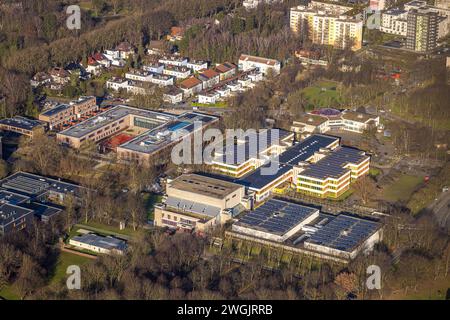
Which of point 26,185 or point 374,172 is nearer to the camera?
point 26,185

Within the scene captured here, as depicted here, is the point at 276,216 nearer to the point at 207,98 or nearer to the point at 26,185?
the point at 26,185

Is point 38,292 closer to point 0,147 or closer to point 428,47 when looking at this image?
point 0,147

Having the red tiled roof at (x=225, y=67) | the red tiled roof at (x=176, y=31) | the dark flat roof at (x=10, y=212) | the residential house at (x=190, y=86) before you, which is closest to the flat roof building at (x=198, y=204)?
the dark flat roof at (x=10, y=212)

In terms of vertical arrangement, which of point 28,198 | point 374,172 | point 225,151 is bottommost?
point 374,172

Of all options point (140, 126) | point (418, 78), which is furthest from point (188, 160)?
point (418, 78)

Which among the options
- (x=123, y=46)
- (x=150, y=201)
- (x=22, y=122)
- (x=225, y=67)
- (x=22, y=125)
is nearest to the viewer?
(x=150, y=201)

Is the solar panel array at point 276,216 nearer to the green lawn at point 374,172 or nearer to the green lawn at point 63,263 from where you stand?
the green lawn at point 374,172

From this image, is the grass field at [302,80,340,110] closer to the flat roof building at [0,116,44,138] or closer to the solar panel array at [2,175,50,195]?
the flat roof building at [0,116,44,138]

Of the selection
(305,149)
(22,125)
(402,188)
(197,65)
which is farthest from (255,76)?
(402,188)
